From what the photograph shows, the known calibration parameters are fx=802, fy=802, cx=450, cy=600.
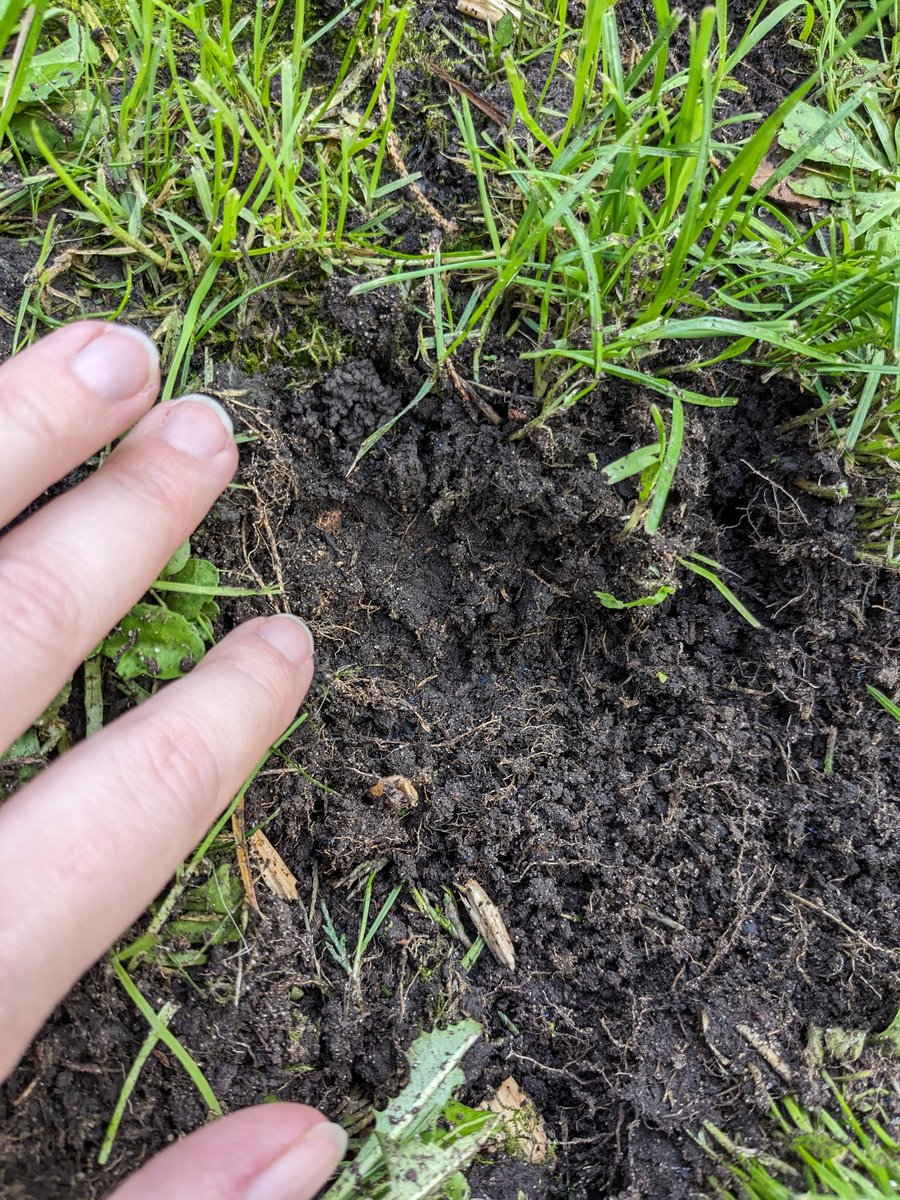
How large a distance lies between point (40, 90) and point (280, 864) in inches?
60.3

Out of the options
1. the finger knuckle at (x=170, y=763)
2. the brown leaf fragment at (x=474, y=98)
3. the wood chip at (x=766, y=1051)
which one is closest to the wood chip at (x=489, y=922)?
the wood chip at (x=766, y=1051)

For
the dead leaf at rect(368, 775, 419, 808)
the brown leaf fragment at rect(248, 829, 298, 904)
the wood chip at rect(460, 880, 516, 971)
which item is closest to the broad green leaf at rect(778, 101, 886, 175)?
the dead leaf at rect(368, 775, 419, 808)

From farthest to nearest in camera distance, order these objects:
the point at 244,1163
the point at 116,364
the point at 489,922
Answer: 1. the point at 489,922
2. the point at 116,364
3. the point at 244,1163

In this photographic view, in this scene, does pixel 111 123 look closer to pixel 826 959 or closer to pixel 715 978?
pixel 715 978

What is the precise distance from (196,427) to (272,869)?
83 cm

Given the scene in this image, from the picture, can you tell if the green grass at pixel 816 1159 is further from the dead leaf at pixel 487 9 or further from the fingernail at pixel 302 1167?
the dead leaf at pixel 487 9

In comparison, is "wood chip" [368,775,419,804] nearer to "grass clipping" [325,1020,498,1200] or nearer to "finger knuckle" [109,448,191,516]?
"grass clipping" [325,1020,498,1200]

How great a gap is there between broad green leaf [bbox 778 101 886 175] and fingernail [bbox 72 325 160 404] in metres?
1.52

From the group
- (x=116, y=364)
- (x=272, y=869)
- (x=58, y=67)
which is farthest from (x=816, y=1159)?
(x=58, y=67)

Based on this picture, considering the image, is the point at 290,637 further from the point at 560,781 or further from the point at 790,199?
the point at 790,199

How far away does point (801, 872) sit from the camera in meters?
1.64

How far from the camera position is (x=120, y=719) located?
1396mm

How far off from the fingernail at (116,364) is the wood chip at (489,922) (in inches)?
44.2

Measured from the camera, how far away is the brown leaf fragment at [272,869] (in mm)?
1503
